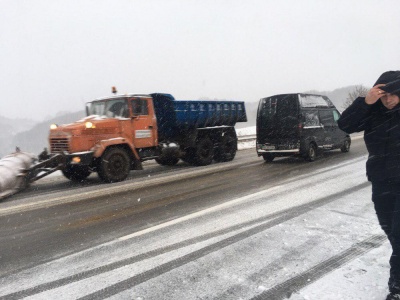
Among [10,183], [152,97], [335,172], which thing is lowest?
[335,172]

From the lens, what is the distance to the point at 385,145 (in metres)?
2.46

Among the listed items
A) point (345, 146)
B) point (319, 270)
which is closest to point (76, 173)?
point (319, 270)

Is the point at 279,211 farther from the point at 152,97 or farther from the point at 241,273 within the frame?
the point at 152,97

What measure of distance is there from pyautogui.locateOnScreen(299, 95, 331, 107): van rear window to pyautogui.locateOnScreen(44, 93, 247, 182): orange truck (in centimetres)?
335

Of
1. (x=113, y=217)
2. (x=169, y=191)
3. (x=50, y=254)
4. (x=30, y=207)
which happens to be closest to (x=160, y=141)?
(x=169, y=191)

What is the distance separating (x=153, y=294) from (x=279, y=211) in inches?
111

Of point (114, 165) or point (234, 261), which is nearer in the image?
point (234, 261)

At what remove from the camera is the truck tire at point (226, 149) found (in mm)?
12695

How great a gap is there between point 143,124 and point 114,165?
5.61ft

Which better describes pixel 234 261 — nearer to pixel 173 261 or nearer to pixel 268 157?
pixel 173 261

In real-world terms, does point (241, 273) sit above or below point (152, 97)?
below

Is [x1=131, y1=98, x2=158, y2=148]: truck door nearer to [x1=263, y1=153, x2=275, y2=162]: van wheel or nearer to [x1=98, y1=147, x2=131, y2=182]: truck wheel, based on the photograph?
[x1=98, y1=147, x2=131, y2=182]: truck wheel

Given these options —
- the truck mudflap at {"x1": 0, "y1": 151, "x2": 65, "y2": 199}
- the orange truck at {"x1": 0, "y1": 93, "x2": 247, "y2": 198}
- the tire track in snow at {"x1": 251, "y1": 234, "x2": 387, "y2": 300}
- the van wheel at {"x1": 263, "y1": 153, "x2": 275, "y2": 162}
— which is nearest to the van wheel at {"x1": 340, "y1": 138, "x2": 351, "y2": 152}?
the van wheel at {"x1": 263, "y1": 153, "x2": 275, "y2": 162}

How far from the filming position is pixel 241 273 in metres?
3.07
